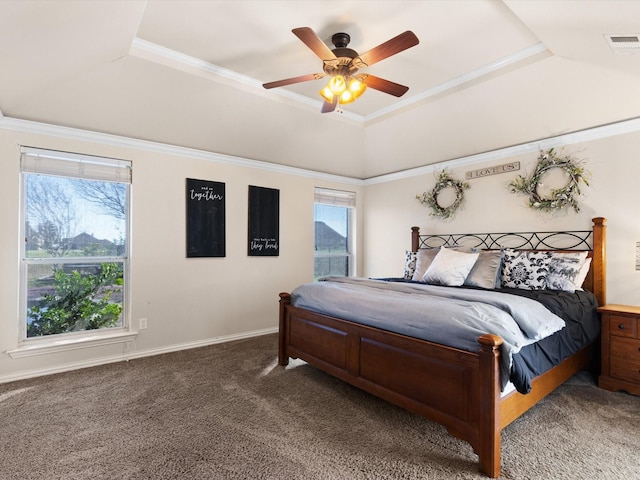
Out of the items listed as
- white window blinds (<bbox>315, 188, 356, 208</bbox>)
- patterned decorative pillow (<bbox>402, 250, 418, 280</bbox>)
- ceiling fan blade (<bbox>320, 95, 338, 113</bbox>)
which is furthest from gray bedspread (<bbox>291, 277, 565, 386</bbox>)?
white window blinds (<bbox>315, 188, 356, 208</bbox>)

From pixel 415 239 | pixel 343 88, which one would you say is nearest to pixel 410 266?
pixel 415 239

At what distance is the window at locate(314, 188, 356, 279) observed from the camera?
515cm

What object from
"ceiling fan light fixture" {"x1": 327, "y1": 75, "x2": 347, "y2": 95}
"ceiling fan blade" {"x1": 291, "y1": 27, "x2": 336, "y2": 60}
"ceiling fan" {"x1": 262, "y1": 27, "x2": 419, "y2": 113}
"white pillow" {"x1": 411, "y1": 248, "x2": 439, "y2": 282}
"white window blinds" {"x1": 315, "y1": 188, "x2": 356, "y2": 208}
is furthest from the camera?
"white window blinds" {"x1": 315, "y1": 188, "x2": 356, "y2": 208}

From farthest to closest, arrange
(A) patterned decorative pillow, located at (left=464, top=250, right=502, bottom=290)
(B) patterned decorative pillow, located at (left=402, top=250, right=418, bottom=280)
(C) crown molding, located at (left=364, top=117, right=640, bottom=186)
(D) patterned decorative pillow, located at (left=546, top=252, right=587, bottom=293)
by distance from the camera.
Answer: (B) patterned decorative pillow, located at (left=402, top=250, right=418, bottom=280) → (A) patterned decorative pillow, located at (left=464, top=250, right=502, bottom=290) → (C) crown molding, located at (left=364, top=117, right=640, bottom=186) → (D) patterned decorative pillow, located at (left=546, top=252, right=587, bottom=293)

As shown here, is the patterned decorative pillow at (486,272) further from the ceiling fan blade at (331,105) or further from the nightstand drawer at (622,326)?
the ceiling fan blade at (331,105)

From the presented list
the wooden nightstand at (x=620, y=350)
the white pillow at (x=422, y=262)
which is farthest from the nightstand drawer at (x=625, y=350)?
the white pillow at (x=422, y=262)

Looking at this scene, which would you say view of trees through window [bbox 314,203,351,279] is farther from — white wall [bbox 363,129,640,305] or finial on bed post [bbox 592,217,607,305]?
finial on bed post [bbox 592,217,607,305]

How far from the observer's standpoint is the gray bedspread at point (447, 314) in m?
1.85

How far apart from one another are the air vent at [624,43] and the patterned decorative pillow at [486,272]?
72.1 inches

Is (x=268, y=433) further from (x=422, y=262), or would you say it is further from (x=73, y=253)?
(x=73, y=253)

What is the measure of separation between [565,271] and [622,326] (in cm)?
57

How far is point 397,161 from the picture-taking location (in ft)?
15.7

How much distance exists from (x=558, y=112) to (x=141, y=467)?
4.24m

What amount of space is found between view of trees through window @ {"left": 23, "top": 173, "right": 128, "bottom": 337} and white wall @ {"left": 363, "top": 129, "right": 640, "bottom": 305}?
349 centimetres
